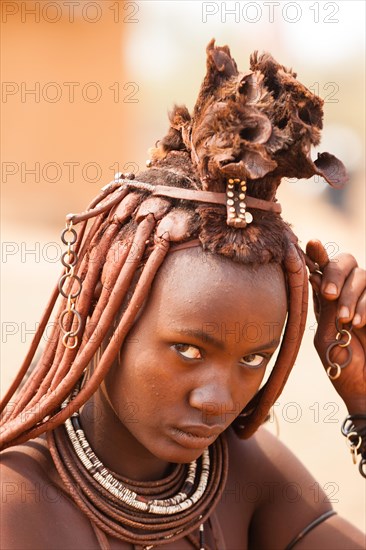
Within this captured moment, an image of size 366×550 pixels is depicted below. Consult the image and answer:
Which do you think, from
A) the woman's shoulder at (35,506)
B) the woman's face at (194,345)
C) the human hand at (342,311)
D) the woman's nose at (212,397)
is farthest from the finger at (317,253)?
the woman's shoulder at (35,506)

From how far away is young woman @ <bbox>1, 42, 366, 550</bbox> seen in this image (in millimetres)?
2098

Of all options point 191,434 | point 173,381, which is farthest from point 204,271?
point 191,434

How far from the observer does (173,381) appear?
2131 millimetres

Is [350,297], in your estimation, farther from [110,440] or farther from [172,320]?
[110,440]

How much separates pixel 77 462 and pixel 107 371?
284mm

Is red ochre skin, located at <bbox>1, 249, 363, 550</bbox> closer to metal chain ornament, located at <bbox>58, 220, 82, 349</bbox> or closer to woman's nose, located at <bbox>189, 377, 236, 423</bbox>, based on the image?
woman's nose, located at <bbox>189, 377, 236, 423</bbox>

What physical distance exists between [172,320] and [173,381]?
158 millimetres

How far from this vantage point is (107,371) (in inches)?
86.9

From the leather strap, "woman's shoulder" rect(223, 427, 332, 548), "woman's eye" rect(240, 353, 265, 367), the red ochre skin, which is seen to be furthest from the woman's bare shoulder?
the leather strap

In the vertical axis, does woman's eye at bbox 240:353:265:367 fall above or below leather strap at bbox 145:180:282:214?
below

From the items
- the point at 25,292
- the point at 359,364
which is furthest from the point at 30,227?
the point at 359,364

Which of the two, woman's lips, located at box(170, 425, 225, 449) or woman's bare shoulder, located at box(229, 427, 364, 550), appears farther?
woman's bare shoulder, located at box(229, 427, 364, 550)

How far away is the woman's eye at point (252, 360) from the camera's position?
221 cm

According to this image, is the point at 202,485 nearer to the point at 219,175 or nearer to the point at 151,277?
the point at 151,277
